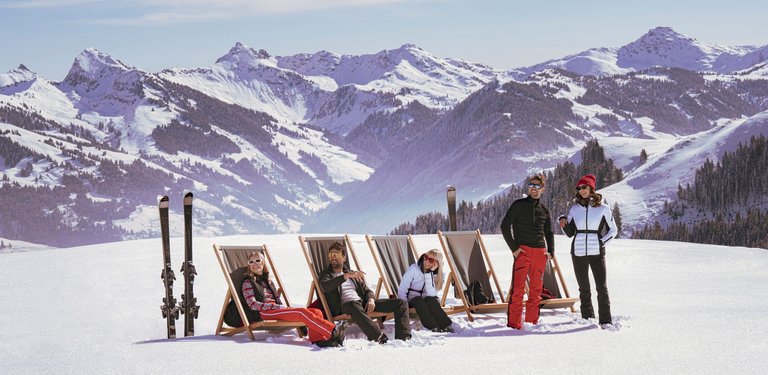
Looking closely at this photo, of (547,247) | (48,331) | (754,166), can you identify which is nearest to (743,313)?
(547,247)

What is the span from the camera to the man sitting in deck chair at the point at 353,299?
12.5 meters

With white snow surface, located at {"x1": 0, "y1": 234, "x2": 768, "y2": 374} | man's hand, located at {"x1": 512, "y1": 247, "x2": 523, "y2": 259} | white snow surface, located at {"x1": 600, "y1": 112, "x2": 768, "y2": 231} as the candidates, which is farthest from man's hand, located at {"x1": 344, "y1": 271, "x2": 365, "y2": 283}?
white snow surface, located at {"x1": 600, "y1": 112, "x2": 768, "y2": 231}

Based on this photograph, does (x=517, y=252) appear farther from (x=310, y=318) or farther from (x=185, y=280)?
(x=185, y=280)

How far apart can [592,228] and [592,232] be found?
0.19 ft

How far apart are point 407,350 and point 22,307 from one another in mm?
9050

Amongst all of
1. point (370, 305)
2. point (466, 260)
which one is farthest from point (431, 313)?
point (466, 260)

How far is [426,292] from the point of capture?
43.9 ft

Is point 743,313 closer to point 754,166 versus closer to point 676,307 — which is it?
point 676,307

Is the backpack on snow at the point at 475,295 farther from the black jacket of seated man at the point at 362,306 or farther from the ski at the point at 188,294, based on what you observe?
the ski at the point at 188,294

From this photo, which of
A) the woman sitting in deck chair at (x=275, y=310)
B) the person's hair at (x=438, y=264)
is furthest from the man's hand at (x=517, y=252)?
the woman sitting in deck chair at (x=275, y=310)

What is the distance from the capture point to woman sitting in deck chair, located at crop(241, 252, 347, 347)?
11898mm

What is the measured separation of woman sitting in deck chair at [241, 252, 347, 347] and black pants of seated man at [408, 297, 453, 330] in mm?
1495

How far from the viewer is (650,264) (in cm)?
2259

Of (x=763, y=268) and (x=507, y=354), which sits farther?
(x=763, y=268)
